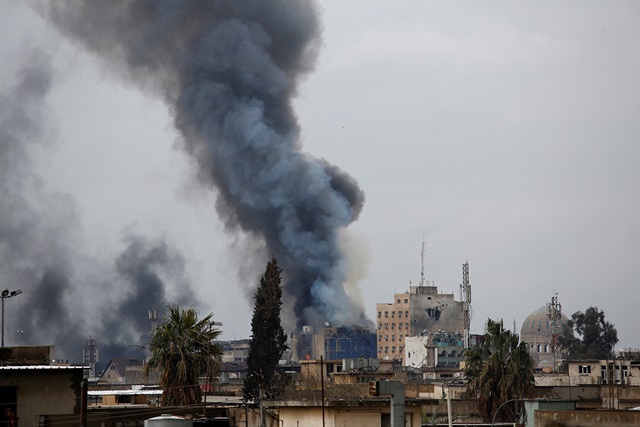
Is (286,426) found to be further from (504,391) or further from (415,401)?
(504,391)

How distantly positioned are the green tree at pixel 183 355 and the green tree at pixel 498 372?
2159 cm

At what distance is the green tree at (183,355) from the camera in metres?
47.4

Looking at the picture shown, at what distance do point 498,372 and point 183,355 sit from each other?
25.0 m

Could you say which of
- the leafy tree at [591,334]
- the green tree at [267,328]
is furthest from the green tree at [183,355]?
the leafy tree at [591,334]

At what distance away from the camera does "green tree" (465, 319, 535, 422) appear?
67562mm

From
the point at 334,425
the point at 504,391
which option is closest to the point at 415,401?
the point at 334,425

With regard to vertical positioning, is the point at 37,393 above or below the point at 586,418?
above

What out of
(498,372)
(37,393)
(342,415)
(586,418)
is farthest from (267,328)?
(586,418)

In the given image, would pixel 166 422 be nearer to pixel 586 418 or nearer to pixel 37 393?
pixel 37 393

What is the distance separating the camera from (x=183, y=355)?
47875 mm

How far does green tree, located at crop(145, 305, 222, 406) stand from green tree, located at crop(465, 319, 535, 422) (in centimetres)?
2159

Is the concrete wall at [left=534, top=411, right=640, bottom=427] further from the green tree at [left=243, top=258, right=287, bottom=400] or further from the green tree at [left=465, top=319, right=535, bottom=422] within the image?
the green tree at [left=243, top=258, right=287, bottom=400]

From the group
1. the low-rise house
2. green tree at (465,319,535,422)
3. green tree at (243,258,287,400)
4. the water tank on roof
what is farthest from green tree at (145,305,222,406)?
green tree at (243,258,287,400)

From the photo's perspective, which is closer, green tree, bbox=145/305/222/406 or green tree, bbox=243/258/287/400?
green tree, bbox=145/305/222/406
